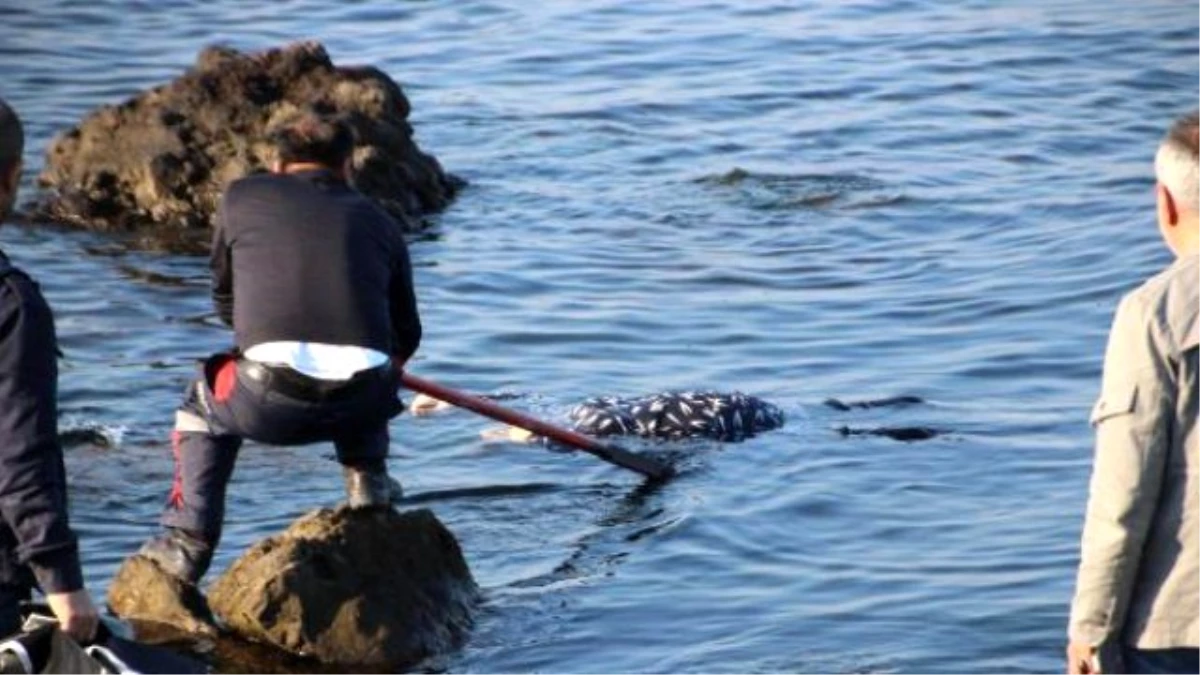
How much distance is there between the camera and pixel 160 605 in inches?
342

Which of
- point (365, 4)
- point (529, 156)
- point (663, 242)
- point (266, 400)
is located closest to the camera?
point (266, 400)

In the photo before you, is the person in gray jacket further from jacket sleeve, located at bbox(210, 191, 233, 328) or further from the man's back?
jacket sleeve, located at bbox(210, 191, 233, 328)

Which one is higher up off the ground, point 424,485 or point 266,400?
point 266,400

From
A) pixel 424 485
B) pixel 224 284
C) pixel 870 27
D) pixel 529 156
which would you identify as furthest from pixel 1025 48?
pixel 224 284

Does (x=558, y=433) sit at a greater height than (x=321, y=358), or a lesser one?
lesser

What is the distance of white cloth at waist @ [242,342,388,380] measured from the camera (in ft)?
27.3

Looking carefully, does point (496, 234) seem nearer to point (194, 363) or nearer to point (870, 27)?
point (194, 363)

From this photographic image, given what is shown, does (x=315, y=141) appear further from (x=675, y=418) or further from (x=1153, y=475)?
(x=1153, y=475)

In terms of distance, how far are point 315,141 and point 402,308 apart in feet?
2.05

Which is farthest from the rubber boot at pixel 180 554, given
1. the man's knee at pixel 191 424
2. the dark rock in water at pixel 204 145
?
the dark rock in water at pixel 204 145

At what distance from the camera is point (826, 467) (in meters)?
11.2

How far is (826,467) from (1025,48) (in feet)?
38.8

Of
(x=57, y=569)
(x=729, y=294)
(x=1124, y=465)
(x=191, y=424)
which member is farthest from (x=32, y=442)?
(x=729, y=294)

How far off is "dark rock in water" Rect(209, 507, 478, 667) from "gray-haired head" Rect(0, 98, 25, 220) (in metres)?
3.28
